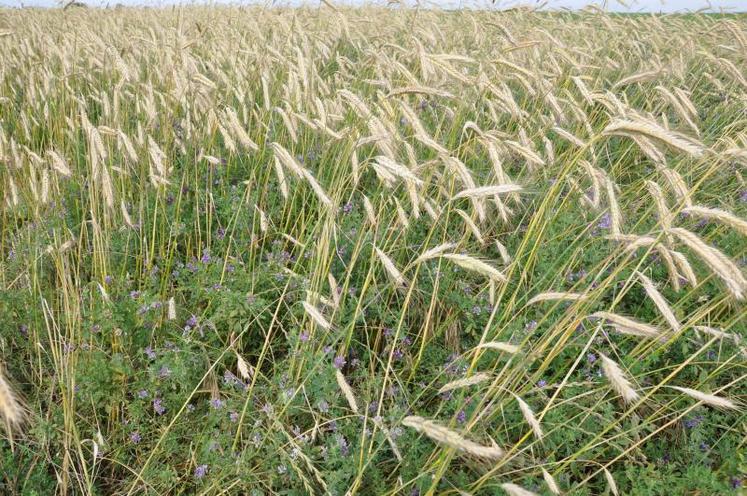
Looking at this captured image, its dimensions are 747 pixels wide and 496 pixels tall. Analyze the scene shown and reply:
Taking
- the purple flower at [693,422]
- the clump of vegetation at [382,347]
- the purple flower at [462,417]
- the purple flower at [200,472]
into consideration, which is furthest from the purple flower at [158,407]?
the purple flower at [693,422]

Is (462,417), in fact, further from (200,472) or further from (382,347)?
(200,472)

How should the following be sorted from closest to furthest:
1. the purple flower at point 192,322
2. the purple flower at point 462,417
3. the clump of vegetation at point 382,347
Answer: the clump of vegetation at point 382,347 → the purple flower at point 462,417 → the purple flower at point 192,322

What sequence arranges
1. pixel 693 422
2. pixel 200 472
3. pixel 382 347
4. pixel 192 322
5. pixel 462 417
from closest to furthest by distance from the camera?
pixel 200 472, pixel 462 417, pixel 693 422, pixel 192 322, pixel 382 347

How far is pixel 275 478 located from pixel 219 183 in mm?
2016

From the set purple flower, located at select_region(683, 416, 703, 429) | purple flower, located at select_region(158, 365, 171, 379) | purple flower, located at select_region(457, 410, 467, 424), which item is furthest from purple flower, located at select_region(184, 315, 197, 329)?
purple flower, located at select_region(683, 416, 703, 429)

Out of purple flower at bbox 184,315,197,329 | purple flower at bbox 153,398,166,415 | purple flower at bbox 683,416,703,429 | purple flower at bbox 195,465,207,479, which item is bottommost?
purple flower at bbox 195,465,207,479

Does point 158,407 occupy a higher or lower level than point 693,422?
lower

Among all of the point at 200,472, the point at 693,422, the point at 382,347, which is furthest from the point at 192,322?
the point at 693,422

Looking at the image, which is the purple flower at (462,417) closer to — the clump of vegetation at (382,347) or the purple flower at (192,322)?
the clump of vegetation at (382,347)

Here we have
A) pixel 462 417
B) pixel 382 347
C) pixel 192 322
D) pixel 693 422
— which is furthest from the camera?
pixel 382 347

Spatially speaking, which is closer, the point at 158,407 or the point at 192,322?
the point at 158,407

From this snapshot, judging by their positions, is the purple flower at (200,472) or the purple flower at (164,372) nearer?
the purple flower at (200,472)

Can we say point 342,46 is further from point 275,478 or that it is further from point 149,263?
point 275,478

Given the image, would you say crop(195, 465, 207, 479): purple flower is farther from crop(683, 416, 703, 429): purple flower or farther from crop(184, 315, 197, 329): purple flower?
crop(683, 416, 703, 429): purple flower
